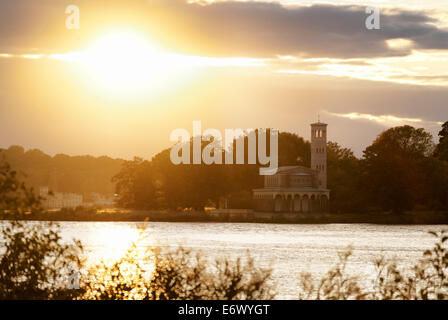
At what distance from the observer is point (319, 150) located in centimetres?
13588

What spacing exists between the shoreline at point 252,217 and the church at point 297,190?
2.13 m

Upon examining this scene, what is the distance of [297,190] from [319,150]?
8737mm

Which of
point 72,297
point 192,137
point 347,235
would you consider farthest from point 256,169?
point 72,297

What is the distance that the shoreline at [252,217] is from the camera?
110963mm

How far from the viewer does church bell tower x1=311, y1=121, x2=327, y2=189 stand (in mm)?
130688

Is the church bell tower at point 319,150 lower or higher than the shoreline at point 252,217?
higher

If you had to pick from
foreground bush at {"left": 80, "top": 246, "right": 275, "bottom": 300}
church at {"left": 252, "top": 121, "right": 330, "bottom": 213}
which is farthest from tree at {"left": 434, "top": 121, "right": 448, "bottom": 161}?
foreground bush at {"left": 80, "top": 246, "right": 275, "bottom": 300}

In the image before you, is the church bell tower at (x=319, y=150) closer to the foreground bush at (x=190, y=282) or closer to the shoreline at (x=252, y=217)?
the shoreline at (x=252, y=217)

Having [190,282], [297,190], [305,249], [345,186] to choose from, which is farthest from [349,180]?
[190,282]

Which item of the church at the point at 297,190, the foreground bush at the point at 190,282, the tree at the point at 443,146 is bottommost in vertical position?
the foreground bush at the point at 190,282

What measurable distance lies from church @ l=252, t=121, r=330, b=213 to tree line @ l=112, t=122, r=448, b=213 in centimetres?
191

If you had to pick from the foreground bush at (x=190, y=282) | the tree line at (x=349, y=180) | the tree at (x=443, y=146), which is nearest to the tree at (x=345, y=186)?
the tree line at (x=349, y=180)

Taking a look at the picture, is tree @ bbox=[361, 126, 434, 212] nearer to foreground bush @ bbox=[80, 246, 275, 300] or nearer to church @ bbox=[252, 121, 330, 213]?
church @ bbox=[252, 121, 330, 213]
